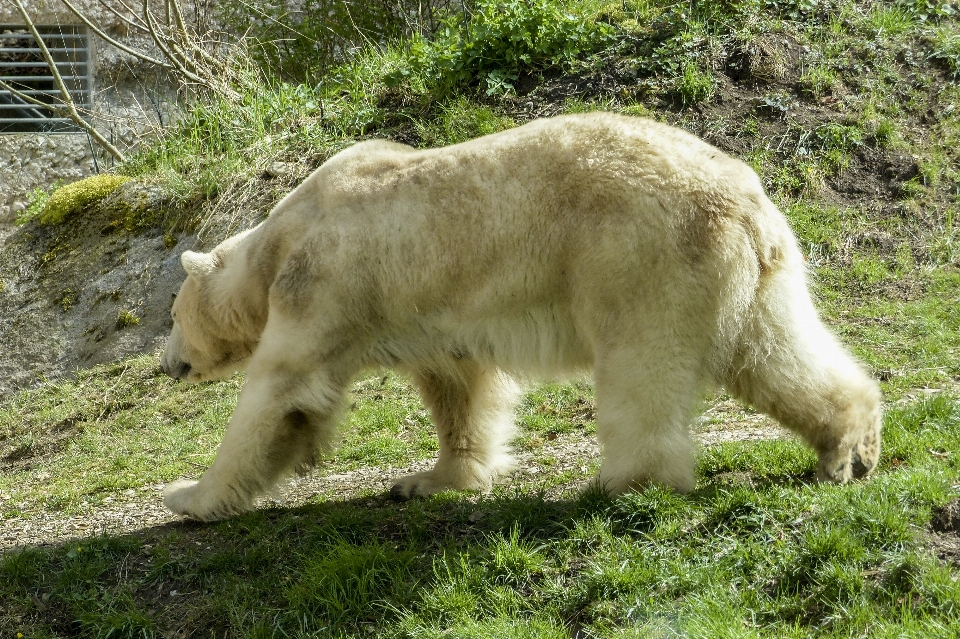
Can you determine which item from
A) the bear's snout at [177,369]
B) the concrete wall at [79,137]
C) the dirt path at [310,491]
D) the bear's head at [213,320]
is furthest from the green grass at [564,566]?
the concrete wall at [79,137]

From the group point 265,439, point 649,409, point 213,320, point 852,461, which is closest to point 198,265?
point 213,320

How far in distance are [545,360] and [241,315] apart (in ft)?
7.34

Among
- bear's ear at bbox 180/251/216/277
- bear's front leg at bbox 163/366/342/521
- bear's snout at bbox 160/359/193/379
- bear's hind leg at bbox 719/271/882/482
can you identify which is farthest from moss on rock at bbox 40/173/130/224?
bear's hind leg at bbox 719/271/882/482

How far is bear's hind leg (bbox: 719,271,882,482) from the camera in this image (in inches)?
189

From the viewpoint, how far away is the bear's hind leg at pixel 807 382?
15.7 feet

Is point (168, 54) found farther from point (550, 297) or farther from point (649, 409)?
point (649, 409)

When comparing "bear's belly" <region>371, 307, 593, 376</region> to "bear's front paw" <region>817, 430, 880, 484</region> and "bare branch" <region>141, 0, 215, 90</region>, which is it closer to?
"bear's front paw" <region>817, 430, 880, 484</region>

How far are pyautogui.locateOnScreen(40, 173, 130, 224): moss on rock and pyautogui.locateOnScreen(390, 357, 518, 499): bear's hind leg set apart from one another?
26.7 ft

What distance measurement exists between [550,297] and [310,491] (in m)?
2.59

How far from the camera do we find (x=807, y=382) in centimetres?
480

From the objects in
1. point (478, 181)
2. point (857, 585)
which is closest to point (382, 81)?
point (478, 181)

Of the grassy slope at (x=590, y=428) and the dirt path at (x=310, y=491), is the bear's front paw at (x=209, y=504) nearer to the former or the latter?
the grassy slope at (x=590, y=428)

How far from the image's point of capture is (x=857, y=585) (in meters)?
3.90

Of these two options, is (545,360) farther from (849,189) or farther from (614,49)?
(614,49)
